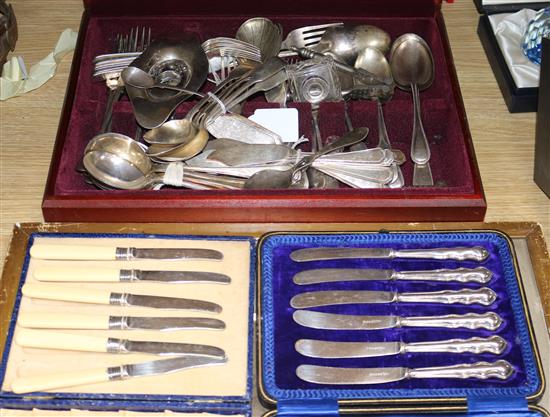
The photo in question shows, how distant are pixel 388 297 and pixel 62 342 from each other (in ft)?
1.69

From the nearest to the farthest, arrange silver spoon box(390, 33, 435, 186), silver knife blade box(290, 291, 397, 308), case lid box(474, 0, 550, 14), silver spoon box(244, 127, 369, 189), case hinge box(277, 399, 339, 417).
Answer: case hinge box(277, 399, 339, 417) < silver knife blade box(290, 291, 397, 308) < silver spoon box(244, 127, 369, 189) < silver spoon box(390, 33, 435, 186) < case lid box(474, 0, 550, 14)

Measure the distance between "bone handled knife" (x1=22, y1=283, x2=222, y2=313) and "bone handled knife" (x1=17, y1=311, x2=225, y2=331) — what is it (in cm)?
2

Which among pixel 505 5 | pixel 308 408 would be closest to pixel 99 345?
pixel 308 408

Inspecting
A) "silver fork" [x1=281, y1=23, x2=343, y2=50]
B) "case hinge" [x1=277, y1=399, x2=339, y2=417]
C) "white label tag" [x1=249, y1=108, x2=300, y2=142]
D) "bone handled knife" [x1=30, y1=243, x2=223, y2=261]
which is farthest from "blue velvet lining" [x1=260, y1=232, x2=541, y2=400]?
"silver fork" [x1=281, y1=23, x2=343, y2=50]

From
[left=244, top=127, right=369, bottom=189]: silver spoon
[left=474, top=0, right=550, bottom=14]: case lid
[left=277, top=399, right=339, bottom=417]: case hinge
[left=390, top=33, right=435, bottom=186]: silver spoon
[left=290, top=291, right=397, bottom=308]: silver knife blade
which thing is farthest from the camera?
[left=474, top=0, right=550, bottom=14]: case lid

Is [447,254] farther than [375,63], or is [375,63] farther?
[375,63]

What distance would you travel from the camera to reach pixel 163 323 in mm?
1096

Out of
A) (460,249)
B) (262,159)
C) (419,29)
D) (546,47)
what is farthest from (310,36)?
(460,249)

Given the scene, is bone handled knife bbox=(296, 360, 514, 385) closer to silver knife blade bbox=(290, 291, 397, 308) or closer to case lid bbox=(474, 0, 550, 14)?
silver knife blade bbox=(290, 291, 397, 308)

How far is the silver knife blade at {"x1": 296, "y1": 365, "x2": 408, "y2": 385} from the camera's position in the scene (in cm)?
105

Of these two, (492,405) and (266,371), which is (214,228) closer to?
(266,371)

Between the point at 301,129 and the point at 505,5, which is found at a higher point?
the point at 505,5

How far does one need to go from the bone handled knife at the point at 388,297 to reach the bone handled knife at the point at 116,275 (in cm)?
14

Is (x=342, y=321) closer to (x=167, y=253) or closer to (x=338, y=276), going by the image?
(x=338, y=276)
